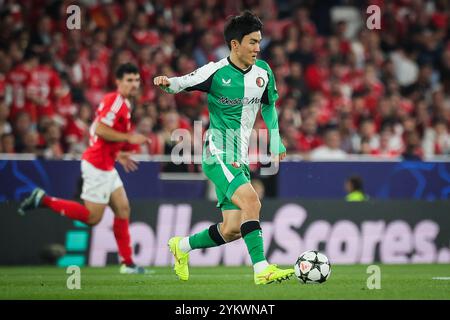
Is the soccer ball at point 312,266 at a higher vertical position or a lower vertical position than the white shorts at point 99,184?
lower

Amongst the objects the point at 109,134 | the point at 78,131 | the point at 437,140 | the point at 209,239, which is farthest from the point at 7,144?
the point at 437,140

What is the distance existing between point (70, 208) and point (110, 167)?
72 centimetres

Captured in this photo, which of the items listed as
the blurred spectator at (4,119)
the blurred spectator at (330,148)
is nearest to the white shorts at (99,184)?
the blurred spectator at (4,119)

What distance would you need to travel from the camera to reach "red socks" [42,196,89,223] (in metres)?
12.0

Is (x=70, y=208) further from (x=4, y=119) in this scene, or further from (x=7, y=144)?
(x=4, y=119)

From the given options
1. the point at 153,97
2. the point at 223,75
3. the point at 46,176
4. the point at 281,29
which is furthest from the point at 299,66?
the point at 223,75

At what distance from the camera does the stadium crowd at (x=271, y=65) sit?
15406 millimetres

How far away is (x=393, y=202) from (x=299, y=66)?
4.39 metres

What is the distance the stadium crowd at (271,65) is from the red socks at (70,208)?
79.8 inches

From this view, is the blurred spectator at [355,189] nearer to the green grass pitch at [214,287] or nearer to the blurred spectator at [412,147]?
the blurred spectator at [412,147]

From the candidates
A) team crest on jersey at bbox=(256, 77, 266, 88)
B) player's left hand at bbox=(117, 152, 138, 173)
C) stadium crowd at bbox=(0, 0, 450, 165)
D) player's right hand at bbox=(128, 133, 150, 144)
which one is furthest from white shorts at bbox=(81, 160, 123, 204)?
team crest on jersey at bbox=(256, 77, 266, 88)

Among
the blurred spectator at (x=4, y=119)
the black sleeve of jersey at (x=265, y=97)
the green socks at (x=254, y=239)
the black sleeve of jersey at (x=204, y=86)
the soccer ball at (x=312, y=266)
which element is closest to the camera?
the green socks at (x=254, y=239)

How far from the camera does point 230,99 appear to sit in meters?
9.01

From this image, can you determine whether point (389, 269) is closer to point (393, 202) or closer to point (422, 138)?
point (393, 202)
